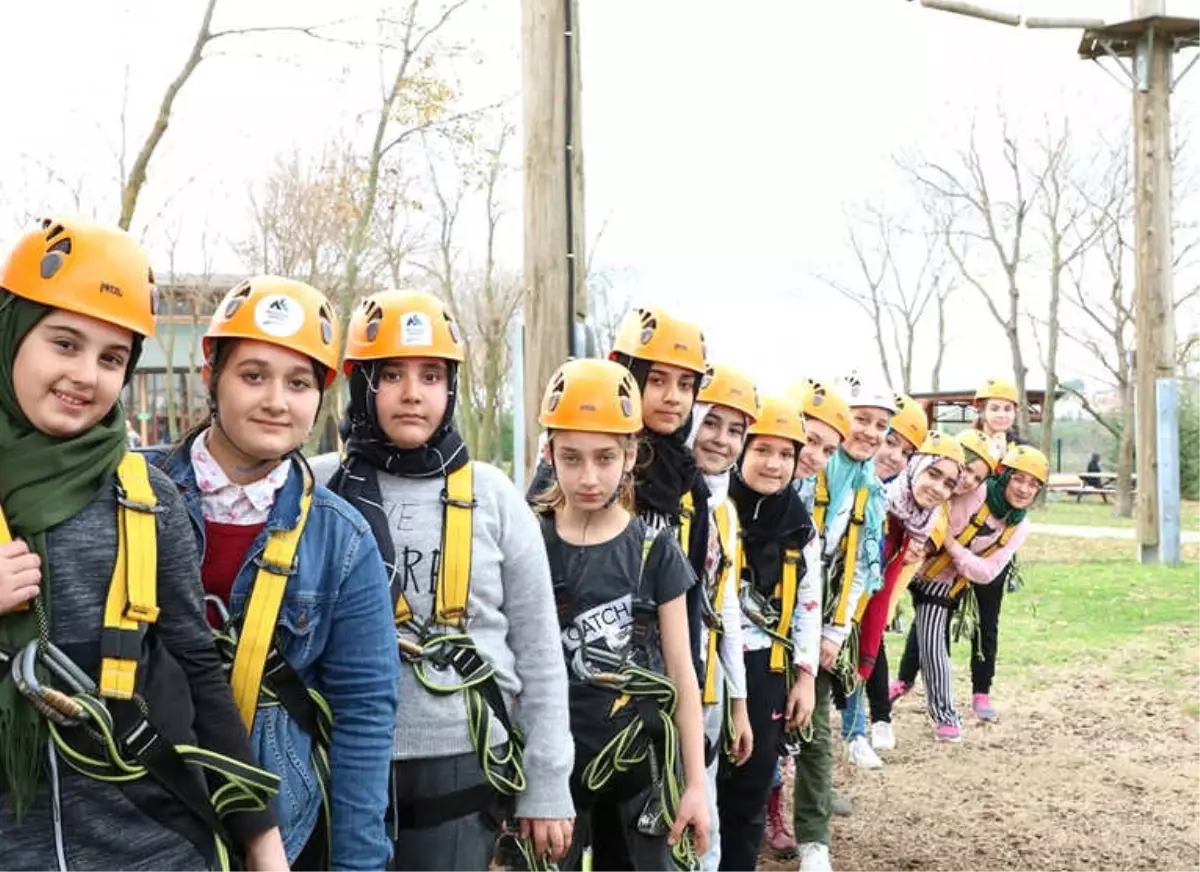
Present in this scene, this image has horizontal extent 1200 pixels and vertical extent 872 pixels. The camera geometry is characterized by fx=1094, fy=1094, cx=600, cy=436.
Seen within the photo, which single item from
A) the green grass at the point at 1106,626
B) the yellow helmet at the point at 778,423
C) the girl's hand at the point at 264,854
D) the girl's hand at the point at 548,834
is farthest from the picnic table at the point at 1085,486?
the girl's hand at the point at 264,854

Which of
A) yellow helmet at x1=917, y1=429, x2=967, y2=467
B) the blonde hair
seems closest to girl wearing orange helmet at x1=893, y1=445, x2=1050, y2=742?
yellow helmet at x1=917, y1=429, x2=967, y2=467

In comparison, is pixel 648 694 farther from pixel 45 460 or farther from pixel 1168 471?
pixel 1168 471

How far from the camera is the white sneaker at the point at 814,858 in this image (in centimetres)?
488

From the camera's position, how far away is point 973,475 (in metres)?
7.23

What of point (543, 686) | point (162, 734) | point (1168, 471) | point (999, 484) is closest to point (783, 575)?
point (543, 686)

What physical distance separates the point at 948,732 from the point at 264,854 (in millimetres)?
6144

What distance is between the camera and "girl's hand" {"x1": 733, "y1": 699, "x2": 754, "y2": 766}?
388cm

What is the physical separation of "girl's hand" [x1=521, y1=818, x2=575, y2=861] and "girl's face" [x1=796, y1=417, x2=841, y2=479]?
2575 millimetres

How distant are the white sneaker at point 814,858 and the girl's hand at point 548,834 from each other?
2.46 m

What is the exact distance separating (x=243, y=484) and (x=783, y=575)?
2.66m

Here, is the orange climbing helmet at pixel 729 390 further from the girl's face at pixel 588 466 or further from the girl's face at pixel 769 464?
the girl's face at pixel 588 466

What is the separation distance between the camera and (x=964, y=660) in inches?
387

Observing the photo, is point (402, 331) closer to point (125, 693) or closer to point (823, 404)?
point (125, 693)

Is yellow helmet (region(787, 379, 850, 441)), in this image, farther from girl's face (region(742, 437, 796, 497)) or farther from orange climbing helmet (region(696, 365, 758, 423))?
orange climbing helmet (region(696, 365, 758, 423))
